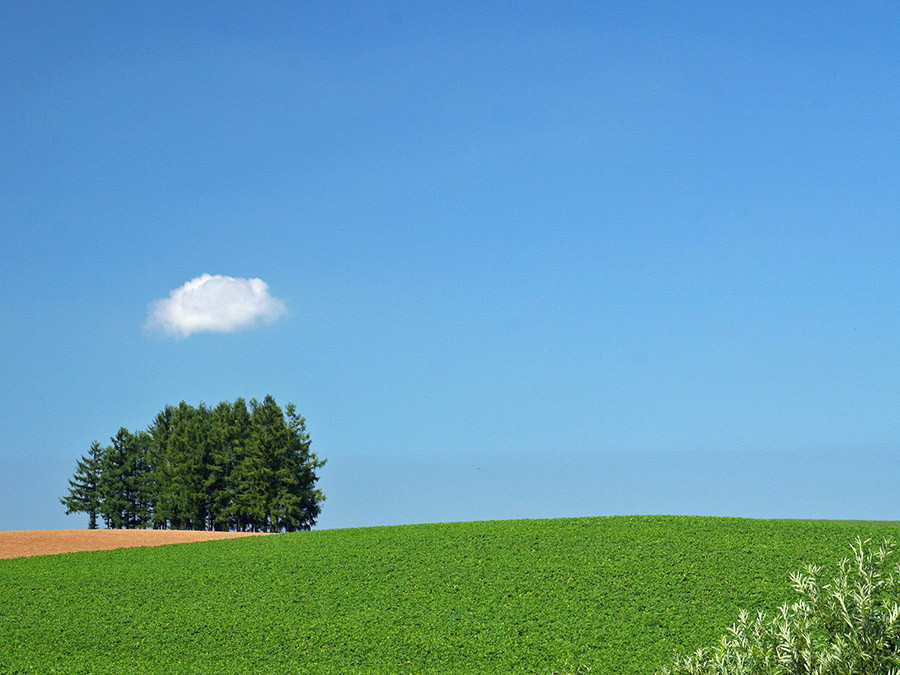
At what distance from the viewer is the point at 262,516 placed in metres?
47.7

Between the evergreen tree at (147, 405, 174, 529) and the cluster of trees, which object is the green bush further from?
the evergreen tree at (147, 405, 174, 529)

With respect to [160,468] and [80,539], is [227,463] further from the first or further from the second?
[80,539]

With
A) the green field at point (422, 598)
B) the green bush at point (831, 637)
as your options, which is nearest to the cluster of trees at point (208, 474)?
the green field at point (422, 598)

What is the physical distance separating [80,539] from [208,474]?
17.6 metres

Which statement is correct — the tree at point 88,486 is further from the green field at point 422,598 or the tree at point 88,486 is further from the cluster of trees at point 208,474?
the green field at point 422,598

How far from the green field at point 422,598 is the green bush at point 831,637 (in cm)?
972

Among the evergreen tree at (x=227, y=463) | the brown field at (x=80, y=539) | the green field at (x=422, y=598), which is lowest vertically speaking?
the green field at (x=422, y=598)

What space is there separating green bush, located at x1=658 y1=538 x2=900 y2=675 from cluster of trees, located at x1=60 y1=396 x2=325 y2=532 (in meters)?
43.3

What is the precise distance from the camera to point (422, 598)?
19109 millimetres

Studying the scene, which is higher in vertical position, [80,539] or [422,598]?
[80,539]

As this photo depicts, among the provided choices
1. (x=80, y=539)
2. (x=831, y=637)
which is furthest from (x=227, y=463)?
(x=831, y=637)

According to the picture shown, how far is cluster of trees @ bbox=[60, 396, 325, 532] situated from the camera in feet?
157

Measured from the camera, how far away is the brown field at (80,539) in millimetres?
30469

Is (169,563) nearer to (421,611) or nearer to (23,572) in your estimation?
(23,572)
